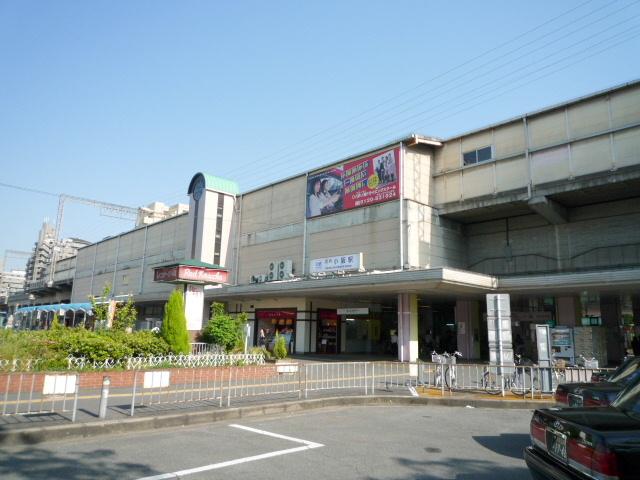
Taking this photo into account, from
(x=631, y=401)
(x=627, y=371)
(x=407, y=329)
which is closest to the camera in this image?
(x=631, y=401)

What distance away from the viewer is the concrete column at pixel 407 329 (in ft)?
81.4

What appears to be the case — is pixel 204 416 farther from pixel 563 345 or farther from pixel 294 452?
pixel 563 345

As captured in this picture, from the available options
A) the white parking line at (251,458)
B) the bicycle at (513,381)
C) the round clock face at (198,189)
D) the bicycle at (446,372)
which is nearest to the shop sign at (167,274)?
the bicycle at (446,372)

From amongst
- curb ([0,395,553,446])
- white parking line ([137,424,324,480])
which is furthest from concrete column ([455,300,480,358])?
white parking line ([137,424,324,480])

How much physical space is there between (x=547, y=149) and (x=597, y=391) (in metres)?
20.4

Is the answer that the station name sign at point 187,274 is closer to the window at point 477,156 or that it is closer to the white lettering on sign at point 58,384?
the white lettering on sign at point 58,384

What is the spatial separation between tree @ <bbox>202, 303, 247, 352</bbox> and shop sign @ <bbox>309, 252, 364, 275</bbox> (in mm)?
9616

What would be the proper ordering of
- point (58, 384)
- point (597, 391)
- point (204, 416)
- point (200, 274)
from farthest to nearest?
point (200, 274) → point (204, 416) → point (58, 384) → point (597, 391)

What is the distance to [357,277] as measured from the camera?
2388cm

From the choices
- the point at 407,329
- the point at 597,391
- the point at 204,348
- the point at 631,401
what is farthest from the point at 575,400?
the point at 407,329

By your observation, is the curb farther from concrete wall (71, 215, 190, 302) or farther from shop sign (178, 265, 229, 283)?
concrete wall (71, 215, 190, 302)

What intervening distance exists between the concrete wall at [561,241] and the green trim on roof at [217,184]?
20.5 metres

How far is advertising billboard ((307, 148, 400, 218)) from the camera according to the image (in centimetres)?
2766

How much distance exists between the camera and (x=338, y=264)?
29.2 meters
